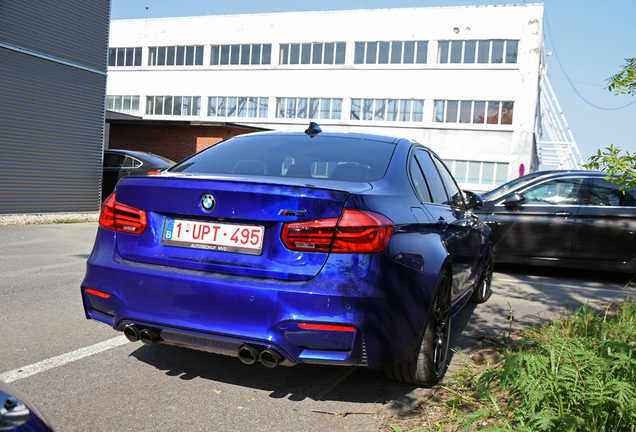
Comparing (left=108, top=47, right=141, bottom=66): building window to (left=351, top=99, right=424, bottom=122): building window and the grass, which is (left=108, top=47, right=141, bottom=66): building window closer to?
(left=351, top=99, right=424, bottom=122): building window

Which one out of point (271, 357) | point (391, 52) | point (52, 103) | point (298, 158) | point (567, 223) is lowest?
point (271, 357)

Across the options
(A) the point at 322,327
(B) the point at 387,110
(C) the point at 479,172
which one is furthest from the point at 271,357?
(B) the point at 387,110

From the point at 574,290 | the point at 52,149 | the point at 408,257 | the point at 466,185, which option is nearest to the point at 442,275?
the point at 408,257

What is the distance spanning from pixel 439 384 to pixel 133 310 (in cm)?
187

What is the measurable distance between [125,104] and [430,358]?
4510cm

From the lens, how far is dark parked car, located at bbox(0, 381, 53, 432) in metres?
1.34

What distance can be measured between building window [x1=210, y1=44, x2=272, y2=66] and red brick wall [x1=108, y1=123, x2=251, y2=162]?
15388 millimetres

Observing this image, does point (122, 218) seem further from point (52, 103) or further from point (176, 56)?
point (176, 56)

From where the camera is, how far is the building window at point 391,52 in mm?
35906

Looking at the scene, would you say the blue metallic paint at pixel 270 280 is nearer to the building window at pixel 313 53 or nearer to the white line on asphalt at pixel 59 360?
the white line on asphalt at pixel 59 360

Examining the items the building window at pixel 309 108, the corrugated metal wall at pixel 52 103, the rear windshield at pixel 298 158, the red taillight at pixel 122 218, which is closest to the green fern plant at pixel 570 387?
the rear windshield at pixel 298 158

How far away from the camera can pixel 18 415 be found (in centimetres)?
138

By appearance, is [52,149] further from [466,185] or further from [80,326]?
[466,185]

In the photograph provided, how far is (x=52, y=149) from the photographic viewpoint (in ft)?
41.6
